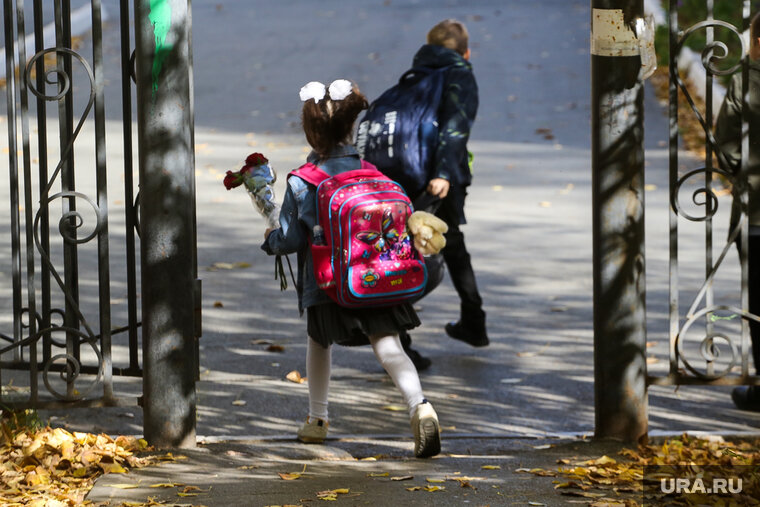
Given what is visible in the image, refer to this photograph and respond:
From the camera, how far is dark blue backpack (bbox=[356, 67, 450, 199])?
18.5 ft

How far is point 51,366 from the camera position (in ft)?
15.1

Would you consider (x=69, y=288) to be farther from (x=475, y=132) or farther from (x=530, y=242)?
(x=475, y=132)

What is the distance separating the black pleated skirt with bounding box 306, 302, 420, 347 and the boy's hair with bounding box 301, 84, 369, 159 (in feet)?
2.18

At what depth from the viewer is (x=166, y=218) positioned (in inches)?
171

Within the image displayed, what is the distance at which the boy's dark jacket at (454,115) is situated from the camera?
5758mm

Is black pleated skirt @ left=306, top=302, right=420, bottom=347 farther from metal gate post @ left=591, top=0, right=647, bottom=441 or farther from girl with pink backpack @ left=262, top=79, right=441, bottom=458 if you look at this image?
metal gate post @ left=591, top=0, right=647, bottom=441

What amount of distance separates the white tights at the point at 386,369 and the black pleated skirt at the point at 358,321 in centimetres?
6

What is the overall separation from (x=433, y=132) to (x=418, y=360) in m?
1.28

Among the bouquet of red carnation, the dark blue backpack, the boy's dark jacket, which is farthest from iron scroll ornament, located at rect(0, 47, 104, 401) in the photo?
the boy's dark jacket

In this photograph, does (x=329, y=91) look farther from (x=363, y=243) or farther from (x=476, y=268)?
(x=476, y=268)

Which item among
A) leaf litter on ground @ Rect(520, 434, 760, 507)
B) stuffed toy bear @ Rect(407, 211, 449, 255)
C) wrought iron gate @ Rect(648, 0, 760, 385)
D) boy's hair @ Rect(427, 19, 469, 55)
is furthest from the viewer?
boy's hair @ Rect(427, 19, 469, 55)

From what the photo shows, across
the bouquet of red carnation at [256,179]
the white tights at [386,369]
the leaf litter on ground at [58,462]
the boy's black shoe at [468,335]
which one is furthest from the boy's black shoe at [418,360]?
the leaf litter on ground at [58,462]

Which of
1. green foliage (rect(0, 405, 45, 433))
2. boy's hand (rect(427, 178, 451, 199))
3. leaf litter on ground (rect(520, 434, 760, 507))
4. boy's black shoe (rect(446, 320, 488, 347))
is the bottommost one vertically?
leaf litter on ground (rect(520, 434, 760, 507))

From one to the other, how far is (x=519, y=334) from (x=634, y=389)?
7.05 feet
